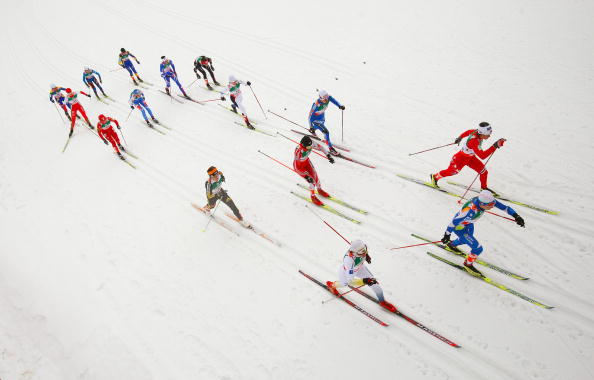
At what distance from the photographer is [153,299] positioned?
680cm

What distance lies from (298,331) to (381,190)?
431 cm

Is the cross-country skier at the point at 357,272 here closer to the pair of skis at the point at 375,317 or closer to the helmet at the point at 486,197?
the pair of skis at the point at 375,317

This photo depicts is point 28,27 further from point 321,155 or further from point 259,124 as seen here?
point 321,155

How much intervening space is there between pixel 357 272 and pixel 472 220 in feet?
7.94

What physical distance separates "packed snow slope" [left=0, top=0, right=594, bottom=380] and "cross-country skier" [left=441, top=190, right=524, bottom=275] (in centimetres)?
54

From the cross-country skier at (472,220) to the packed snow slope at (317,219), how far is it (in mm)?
536

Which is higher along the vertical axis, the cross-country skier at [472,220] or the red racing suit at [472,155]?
the red racing suit at [472,155]

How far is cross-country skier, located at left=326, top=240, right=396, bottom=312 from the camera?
4980 millimetres

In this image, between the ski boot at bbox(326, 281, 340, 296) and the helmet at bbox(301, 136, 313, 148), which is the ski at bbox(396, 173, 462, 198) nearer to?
the helmet at bbox(301, 136, 313, 148)

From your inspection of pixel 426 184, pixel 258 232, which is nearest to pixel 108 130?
pixel 258 232

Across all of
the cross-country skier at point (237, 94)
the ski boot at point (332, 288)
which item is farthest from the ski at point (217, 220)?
the cross-country skier at point (237, 94)

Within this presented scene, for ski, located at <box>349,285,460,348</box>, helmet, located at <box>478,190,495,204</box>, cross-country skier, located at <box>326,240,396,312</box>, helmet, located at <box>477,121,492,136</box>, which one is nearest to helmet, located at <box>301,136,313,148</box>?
cross-country skier, located at <box>326,240,396,312</box>

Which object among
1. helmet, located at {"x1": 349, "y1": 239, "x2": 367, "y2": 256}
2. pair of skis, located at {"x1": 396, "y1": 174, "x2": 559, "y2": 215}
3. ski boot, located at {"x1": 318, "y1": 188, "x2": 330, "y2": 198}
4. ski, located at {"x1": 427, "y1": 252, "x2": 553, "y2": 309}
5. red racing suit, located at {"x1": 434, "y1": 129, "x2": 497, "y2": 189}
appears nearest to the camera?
helmet, located at {"x1": 349, "y1": 239, "x2": 367, "y2": 256}

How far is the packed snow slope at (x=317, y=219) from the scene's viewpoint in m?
5.66
